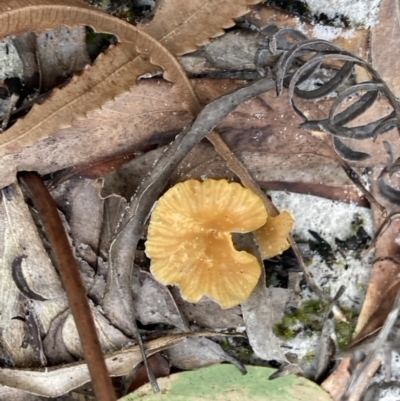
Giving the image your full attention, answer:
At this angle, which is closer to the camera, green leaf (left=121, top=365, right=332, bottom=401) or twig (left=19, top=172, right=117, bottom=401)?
twig (left=19, top=172, right=117, bottom=401)

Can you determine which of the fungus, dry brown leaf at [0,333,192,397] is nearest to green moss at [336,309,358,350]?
the fungus

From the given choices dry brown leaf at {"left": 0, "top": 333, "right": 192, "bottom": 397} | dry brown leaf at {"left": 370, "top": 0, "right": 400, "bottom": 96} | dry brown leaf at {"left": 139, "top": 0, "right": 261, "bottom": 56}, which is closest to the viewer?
dry brown leaf at {"left": 139, "top": 0, "right": 261, "bottom": 56}

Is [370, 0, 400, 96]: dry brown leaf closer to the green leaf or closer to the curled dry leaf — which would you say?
the green leaf

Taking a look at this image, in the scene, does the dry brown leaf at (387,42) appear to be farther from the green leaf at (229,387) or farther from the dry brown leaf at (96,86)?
the green leaf at (229,387)

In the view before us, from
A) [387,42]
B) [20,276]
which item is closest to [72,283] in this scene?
[20,276]

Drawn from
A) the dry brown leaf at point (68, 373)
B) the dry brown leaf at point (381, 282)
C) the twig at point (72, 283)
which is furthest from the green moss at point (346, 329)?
the twig at point (72, 283)

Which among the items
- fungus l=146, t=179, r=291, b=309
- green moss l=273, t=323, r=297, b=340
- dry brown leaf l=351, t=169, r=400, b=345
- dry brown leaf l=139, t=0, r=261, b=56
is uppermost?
dry brown leaf l=139, t=0, r=261, b=56

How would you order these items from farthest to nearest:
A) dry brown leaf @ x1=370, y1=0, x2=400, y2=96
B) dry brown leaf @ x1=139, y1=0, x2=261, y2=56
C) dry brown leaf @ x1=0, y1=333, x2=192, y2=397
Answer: dry brown leaf @ x1=0, y1=333, x2=192, y2=397
dry brown leaf @ x1=370, y1=0, x2=400, y2=96
dry brown leaf @ x1=139, y1=0, x2=261, y2=56

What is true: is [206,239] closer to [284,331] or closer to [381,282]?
[284,331]
